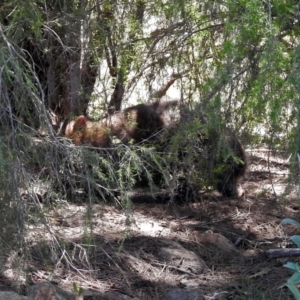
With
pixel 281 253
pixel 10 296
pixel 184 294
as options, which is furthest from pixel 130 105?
pixel 10 296

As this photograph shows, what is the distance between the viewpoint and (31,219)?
5.66m

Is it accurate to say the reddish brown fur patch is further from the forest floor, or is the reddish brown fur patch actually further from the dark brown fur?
the forest floor

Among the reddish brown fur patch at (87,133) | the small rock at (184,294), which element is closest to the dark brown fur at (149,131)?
the reddish brown fur patch at (87,133)

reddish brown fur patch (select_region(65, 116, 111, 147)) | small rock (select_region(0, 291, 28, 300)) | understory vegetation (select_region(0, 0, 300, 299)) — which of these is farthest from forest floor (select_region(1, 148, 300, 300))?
reddish brown fur patch (select_region(65, 116, 111, 147))

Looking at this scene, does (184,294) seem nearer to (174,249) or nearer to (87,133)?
(174,249)

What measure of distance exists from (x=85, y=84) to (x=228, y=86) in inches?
96.5

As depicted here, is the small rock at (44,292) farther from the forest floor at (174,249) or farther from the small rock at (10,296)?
the forest floor at (174,249)

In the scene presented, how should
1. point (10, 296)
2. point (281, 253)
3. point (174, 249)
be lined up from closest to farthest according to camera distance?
point (10, 296) < point (281, 253) < point (174, 249)

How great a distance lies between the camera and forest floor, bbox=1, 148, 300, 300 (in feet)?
21.6

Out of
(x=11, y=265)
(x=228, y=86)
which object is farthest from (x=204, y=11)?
(x=11, y=265)

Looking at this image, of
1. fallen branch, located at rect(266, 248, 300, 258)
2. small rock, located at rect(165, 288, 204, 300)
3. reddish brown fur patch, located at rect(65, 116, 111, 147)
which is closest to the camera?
small rock, located at rect(165, 288, 204, 300)

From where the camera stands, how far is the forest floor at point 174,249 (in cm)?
658

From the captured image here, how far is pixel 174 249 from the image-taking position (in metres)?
7.57

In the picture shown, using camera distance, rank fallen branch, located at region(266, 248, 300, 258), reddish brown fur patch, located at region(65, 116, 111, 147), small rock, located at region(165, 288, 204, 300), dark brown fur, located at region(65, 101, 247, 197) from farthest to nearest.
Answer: reddish brown fur patch, located at region(65, 116, 111, 147)
dark brown fur, located at region(65, 101, 247, 197)
fallen branch, located at region(266, 248, 300, 258)
small rock, located at region(165, 288, 204, 300)
